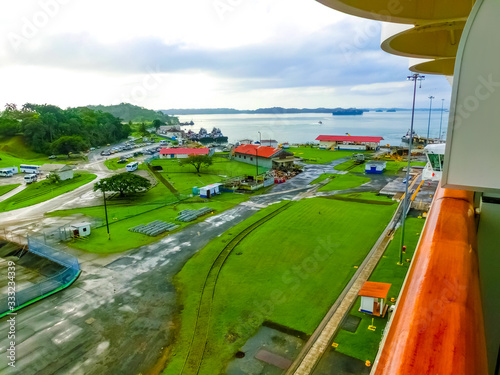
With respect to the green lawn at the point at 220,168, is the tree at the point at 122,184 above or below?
above

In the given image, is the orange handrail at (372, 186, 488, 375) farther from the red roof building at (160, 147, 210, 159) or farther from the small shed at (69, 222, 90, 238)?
the red roof building at (160, 147, 210, 159)

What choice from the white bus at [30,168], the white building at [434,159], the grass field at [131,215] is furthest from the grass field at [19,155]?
the white building at [434,159]

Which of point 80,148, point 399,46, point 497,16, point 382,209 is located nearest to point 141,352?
point 399,46

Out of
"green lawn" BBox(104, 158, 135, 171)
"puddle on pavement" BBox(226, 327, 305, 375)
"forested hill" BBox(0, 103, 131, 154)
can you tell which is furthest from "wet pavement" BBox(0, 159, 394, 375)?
"forested hill" BBox(0, 103, 131, 154)

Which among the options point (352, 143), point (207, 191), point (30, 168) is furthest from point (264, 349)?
point (352, 143)

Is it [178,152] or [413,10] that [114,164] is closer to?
[178,152]

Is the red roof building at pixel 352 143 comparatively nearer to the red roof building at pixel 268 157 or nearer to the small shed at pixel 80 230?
the red roof building at pixel 268 157
